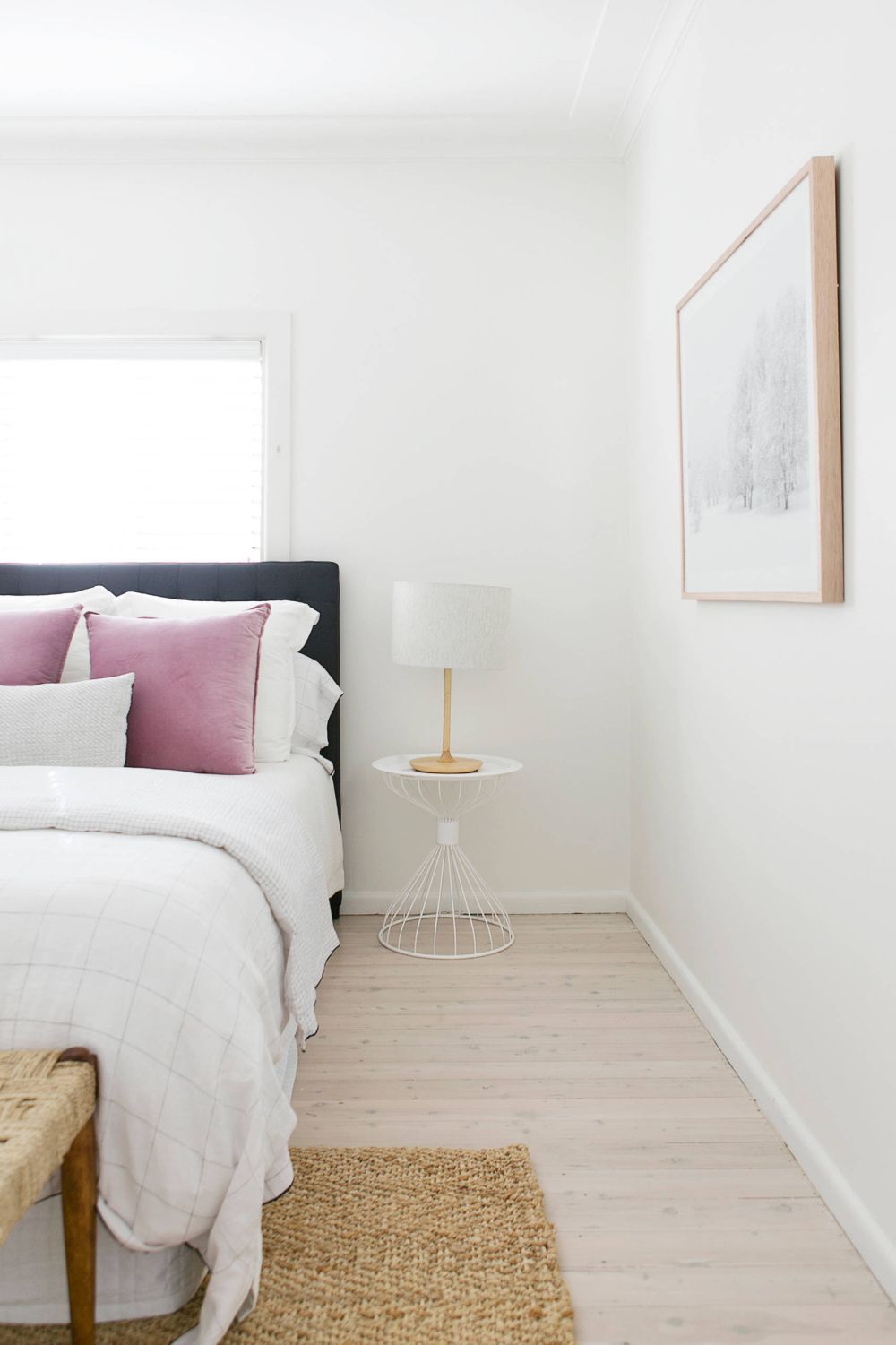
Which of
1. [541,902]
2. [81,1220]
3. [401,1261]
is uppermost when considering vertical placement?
[81,1220]

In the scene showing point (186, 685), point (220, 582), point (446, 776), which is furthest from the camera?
point (220, 582)

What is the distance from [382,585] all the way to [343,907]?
1.19 meters

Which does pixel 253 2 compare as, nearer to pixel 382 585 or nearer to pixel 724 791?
pixel 382 585

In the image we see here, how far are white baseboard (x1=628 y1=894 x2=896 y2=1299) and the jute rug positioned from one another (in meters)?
0.51

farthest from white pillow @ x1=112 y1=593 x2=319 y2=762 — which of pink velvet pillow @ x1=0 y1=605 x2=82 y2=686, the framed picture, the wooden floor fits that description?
the framed picture

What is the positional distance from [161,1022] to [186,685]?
133cm

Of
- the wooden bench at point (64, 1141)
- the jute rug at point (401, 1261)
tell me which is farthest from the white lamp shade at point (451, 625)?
the wooden bench at point (64, 1141)

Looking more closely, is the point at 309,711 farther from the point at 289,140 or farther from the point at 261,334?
the point at 289,140

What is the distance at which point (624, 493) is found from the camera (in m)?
3.49

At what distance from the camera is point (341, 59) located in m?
2.94

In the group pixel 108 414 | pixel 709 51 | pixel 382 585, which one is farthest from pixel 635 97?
pixel 108 414

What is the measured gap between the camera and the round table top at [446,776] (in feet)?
9.94

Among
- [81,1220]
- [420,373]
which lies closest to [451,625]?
[420,373]

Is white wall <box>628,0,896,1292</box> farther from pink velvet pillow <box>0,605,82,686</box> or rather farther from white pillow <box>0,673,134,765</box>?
pink velvet pillow <box>0,605,82,686</box>
